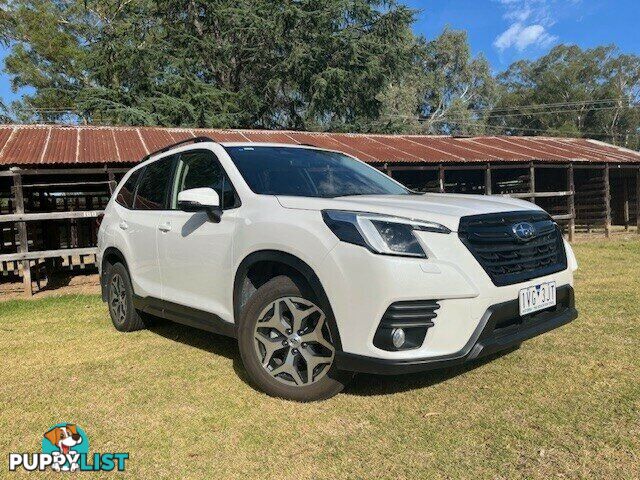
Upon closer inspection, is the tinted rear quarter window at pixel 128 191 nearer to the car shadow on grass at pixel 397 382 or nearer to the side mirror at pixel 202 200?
the side mirror at pixel 202 200

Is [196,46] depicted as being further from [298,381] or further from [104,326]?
[298,381]

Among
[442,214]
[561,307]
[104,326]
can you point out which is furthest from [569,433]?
[104,326]

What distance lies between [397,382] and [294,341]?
892 mm

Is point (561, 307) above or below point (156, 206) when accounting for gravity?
below

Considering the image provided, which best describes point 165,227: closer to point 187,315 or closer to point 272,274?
point 187,315

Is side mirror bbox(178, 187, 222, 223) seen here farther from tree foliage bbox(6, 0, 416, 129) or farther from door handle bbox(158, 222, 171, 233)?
tree foliage bbox(6, 0, 416, 129)

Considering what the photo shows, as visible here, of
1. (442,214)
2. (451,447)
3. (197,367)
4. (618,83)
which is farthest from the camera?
(618,83)

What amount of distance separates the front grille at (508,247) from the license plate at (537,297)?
0.07 m

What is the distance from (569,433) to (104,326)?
4.94 metres

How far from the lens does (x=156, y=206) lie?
443cm

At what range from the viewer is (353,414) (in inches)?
116

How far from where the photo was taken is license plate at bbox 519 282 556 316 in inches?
115

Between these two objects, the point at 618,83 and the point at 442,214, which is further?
the point at 618,83

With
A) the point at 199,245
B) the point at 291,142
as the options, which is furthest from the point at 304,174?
the point at 291,142
